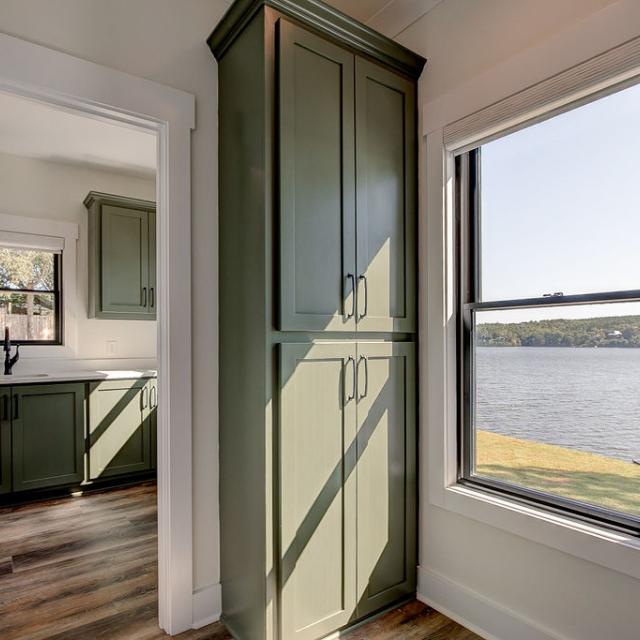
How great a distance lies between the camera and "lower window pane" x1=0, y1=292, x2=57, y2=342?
161 inches

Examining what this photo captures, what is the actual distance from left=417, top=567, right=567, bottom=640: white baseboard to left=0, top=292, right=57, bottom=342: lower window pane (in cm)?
364

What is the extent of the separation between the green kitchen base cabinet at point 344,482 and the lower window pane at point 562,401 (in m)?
0.36

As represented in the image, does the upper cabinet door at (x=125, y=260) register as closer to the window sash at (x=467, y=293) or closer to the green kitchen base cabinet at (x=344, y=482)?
the green kitchen base cabinet at (x=344, y=482)

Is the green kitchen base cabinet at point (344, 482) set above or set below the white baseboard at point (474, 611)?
above

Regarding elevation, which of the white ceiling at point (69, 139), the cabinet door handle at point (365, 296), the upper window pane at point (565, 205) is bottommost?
the cabinet door handle at point (365, 296)

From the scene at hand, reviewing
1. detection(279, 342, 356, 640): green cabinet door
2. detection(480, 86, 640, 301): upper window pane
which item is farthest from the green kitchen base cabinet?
detection(480, 86, 640, 301): upper window pane

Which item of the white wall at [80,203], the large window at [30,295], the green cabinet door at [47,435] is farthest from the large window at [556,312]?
the large window at [30,295]

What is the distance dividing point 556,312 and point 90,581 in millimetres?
2521

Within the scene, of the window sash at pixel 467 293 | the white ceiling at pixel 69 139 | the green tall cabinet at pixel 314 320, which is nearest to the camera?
the green tall cabinet at pixel 314 320

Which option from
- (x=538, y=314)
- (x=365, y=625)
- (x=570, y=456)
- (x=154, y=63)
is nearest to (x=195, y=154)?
(x=154, y=63)

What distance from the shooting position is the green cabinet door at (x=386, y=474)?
203cm

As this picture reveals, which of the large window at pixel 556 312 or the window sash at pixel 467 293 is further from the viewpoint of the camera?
the window sash at pixel 467 293

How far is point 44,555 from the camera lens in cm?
272

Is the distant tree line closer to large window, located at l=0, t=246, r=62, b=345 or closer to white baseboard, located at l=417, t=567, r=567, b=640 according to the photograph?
white baseboard, located at l=417, t=567, r=567, b=640
